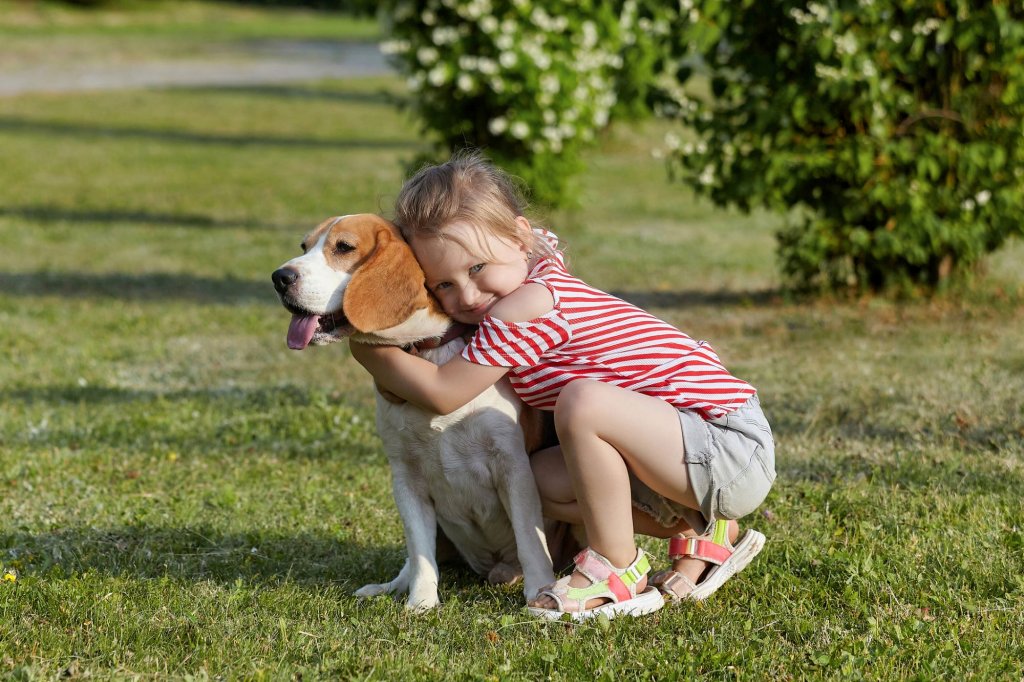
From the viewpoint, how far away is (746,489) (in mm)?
3707

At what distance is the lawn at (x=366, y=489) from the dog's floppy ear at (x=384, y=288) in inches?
27.4

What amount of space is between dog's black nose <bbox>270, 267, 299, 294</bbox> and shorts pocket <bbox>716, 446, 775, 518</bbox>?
4.61ft

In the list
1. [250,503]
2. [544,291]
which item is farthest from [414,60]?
[544,291]

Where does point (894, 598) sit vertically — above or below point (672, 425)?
below

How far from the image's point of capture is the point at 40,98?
26016 millimetres

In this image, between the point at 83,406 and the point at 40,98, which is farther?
the point at 40,98

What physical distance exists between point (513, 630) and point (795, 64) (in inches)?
215

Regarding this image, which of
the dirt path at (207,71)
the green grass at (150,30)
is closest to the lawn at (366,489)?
the dirt path at (207,71)

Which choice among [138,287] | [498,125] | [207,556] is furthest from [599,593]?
[498,125]

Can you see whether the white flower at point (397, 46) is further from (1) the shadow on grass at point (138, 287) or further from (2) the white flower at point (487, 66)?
(1) the shadow on grass at point (138, 287)

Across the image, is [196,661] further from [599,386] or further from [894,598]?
[894,598]

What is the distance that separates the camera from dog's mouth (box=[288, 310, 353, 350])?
355 cm

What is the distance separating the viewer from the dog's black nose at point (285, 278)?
348 cm

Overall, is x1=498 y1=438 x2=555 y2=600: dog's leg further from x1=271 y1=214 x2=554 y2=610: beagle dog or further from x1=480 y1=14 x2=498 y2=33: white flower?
x1=480 y1=14 x2=498 y2=33: white flower
